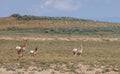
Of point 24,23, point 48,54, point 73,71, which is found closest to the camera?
point 73,71

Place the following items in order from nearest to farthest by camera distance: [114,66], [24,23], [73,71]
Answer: [73,71], [114,66], [24,23]

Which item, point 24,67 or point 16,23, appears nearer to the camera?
point 24,67

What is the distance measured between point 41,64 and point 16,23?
2573 inches

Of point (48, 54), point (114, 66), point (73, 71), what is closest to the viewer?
point (73, 71)

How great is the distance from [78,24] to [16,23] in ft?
40.9

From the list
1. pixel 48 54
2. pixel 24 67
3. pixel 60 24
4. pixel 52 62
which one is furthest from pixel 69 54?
pixel 60 24

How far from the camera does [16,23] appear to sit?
89.1 metres

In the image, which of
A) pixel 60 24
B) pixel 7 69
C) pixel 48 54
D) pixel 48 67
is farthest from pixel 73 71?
pixel 60 24

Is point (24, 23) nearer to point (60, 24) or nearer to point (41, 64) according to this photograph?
point (60, 24)

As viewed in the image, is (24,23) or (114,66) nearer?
(114,66)

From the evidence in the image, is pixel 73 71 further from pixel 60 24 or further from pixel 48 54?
pixel 60 24

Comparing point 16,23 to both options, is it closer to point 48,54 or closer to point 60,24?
point 60,24

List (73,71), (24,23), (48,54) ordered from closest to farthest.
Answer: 1. (73,71)
2. (48,54)
3. (24,23)

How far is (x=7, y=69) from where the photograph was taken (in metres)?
22.4
